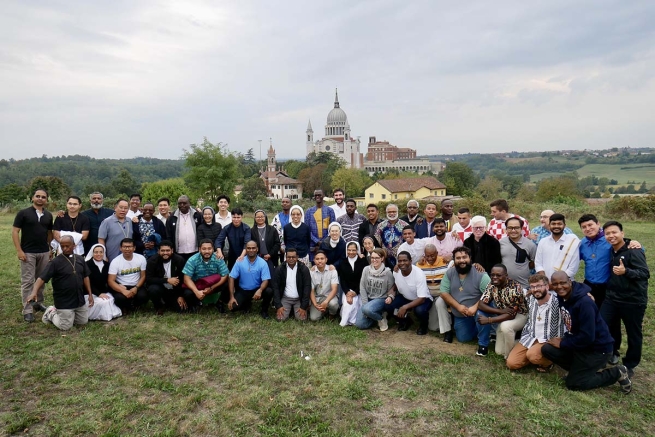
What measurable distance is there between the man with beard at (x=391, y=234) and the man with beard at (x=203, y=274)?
2.66m

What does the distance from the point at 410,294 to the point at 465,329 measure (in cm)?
91

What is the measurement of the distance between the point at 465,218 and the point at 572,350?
8.13ft

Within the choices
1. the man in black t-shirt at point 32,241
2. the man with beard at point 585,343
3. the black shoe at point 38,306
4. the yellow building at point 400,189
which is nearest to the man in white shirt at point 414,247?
the man with beard at point 585,343

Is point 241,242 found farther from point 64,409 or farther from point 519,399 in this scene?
point 519,399

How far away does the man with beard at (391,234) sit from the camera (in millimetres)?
7020

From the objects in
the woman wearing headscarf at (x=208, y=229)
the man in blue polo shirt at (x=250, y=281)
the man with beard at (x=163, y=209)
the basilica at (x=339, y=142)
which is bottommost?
the man in blue polo shirt at (x=250, y=281)

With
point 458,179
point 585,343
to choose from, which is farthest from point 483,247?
point 458,179

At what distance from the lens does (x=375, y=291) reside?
6.52 metres

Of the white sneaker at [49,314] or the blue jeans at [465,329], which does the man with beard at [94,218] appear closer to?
the white sneaker at [49,314]

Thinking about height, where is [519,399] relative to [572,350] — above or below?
below

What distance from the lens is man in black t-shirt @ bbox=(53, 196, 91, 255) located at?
22.5 feet

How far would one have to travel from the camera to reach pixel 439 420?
400 centimetres

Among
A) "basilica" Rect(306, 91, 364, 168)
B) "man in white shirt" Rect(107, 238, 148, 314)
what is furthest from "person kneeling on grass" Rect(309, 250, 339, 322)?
"basilica" Rect(306, 91, 364, 168)

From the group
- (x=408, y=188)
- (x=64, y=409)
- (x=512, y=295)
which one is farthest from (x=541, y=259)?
(x=408, y=188)
